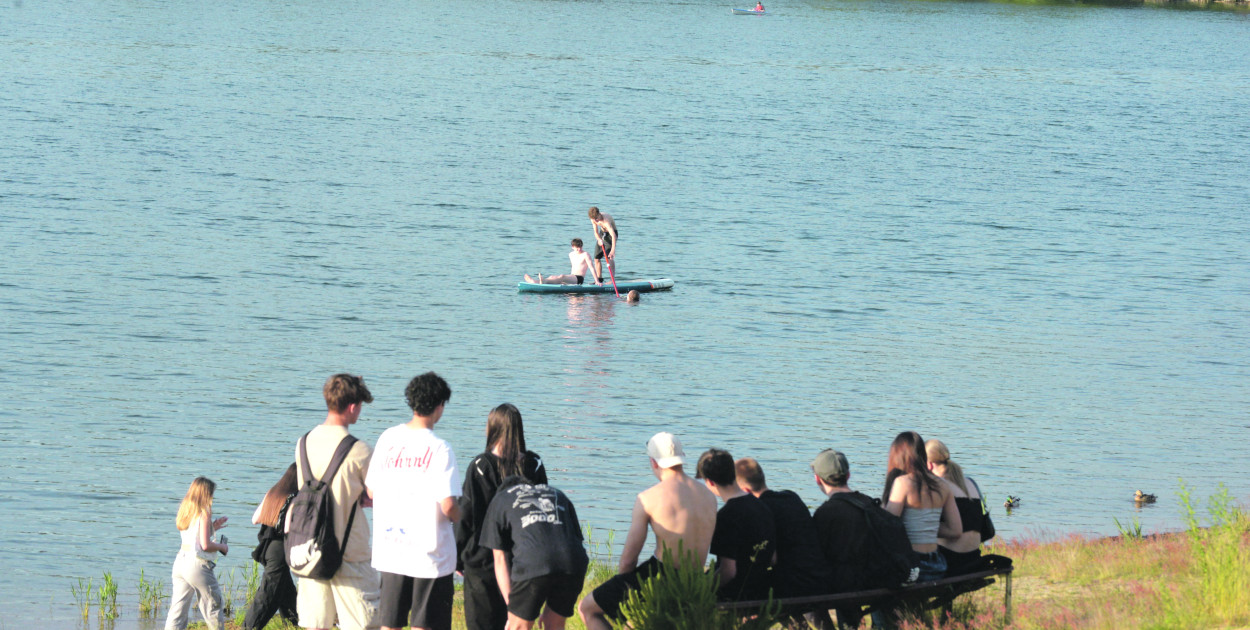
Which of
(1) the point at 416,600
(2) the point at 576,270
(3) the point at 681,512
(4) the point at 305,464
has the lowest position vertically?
(1) the point at 416,600

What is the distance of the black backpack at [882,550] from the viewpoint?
735 cm

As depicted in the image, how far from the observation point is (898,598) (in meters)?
7.49

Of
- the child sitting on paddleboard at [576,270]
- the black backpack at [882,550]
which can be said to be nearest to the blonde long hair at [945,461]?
the black backpack at [882,550]

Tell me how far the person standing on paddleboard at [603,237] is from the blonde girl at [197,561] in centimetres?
1605

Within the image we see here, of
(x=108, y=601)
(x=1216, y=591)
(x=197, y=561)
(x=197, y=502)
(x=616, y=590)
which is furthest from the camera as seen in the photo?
(x=108, y=601)

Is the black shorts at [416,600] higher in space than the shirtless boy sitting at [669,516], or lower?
lower

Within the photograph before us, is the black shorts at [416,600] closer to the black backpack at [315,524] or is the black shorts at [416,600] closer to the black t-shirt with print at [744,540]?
the black backpack at [315,524]

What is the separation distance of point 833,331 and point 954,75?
55.1 metres

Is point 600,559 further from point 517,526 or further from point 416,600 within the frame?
point 517,526

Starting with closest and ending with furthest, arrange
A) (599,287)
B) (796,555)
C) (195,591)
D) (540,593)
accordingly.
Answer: (540,593), (796,555), (195,591), (599,287)

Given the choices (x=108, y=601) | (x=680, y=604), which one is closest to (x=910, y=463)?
(x=680, y=604)

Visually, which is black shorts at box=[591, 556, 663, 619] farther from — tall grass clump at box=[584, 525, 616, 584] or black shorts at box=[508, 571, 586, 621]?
tall grass clump at box=[584, 525, 616, 584]

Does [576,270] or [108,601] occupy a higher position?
[576,270]

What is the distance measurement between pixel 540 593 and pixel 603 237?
19.5 meters
